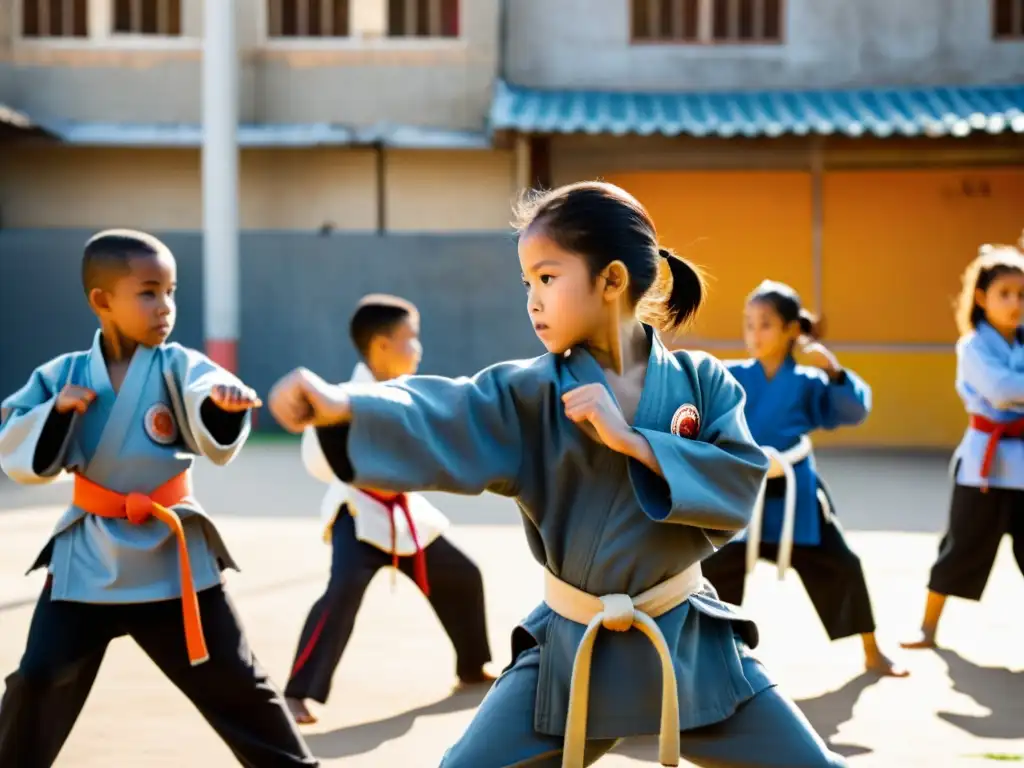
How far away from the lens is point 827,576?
15.3ft

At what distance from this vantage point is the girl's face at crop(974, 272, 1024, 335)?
15.8 ft

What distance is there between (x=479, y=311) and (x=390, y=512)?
8.81 meters

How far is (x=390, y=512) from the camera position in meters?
4.36

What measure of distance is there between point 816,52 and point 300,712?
33.8 ft

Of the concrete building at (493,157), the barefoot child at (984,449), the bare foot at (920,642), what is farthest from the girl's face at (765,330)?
the concrete building at (493,157)

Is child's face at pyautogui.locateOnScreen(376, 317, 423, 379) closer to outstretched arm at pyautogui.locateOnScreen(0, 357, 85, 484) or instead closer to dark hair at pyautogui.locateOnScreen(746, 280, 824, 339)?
dark hair at pyautogui.locateOnScreen(746, 280, 824, 339)

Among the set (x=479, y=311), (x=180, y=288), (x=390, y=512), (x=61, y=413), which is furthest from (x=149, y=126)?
(x=61, y=413)

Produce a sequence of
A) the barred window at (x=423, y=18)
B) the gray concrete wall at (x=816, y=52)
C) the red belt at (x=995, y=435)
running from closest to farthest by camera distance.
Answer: the red belt at (x=995, y=435)
the gray concrete wall at (x=816, y=52)
the barred window at (x=423, y=18)

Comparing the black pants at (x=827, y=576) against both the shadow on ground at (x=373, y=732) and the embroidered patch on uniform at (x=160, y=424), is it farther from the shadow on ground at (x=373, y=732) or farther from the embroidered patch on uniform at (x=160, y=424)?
the embroidered patch on uniform at (x=160, y=424)

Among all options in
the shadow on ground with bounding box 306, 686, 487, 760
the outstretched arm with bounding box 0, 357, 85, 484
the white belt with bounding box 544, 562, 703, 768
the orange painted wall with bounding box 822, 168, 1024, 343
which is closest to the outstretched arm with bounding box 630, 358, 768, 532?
the white belt with bounding box 544, 562, 703, 768

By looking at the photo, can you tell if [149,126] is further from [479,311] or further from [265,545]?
[265,545]

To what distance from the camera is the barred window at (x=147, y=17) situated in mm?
13469

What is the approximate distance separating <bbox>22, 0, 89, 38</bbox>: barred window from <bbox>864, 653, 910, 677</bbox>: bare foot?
11143 millimetres

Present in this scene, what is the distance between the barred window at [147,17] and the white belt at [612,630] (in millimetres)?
12157
